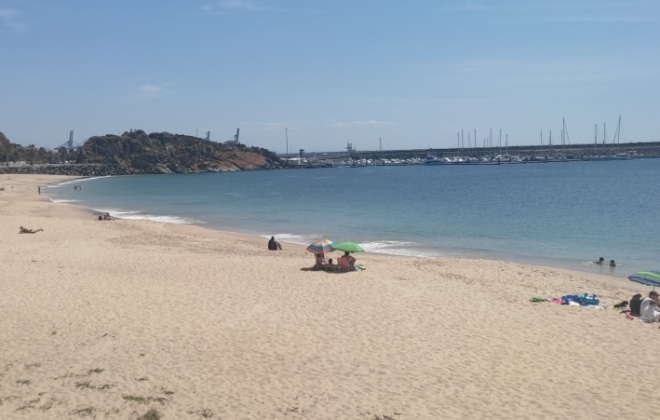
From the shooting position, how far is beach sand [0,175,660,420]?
325 inches

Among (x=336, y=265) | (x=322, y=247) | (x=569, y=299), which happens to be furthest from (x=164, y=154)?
(x=569, y=299)

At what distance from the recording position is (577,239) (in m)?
29.0

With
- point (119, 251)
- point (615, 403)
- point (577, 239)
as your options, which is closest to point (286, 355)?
point (615, 403)

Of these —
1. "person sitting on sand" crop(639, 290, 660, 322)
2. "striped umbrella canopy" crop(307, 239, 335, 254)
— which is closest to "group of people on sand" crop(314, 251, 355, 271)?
"striped umbrella canopy" crop(307, 239, 335, 254)

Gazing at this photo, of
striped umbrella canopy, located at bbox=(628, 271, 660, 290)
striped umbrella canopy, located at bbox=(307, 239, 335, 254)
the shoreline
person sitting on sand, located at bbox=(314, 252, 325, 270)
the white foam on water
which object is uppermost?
striped umbrella canopy, located at bbox=(307, 239, 335, 254)

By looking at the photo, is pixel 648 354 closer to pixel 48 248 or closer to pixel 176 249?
pixel 176 249

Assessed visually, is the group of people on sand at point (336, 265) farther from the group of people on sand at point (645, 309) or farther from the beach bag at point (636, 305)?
the beach bag at point (636, 305)

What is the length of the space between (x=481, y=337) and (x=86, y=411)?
Result: 7.28m

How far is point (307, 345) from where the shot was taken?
1077 cm

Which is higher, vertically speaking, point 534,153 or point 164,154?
point 164,154

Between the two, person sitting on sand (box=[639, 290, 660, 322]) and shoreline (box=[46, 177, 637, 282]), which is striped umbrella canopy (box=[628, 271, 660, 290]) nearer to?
shoreline (box=[46, 177, 637, 282])

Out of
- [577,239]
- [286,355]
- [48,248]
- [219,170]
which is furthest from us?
[219,170]

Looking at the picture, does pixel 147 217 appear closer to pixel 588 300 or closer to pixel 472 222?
pixel 472 222

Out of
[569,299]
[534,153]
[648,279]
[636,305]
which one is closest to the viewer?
[636,305]
